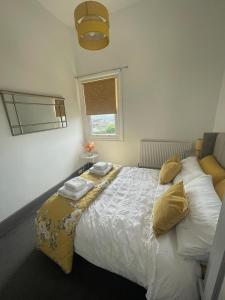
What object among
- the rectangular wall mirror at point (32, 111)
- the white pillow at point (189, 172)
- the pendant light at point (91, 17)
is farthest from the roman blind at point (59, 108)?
the white pillow at point (189, 172)

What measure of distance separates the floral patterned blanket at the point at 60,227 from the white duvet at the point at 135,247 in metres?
0.07

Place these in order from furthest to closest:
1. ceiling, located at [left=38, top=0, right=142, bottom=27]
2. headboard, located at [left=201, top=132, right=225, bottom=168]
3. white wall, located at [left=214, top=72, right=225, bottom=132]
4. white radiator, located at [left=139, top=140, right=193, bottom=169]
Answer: white radiator, located at [left=139, top=140, right=193, bottom=169]
ceiling, located at [left=38, top=0, right=142, bottom=27]
white wall, located at [left=214, top=72, right=225, bottom=132]
headboard, located at [left=201, top=132, right=225, bottom=168]

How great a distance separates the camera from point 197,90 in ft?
7.44

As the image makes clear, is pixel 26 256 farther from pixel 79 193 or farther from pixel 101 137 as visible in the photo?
pixel 101 137

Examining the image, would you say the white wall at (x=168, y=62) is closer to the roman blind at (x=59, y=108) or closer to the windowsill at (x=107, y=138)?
the windowsill at (x=107, y=138)

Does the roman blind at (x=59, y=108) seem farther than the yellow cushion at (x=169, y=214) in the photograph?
Yes

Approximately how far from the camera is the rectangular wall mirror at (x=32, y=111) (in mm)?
1835

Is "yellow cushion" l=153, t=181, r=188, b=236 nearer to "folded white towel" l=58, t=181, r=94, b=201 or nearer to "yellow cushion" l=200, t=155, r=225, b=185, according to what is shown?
"yellow cushion" l=200, t=155, r=225, b=185

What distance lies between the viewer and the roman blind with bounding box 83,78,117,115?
282 centimetres

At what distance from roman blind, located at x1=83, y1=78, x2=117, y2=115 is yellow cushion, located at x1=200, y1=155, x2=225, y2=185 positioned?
1.92 metres

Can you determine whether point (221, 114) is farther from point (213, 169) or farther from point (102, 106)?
point (102, 106)

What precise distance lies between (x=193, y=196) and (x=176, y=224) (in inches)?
10.8

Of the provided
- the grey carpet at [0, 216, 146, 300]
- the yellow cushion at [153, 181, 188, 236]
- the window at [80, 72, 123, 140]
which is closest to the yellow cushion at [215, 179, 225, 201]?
the yellow cushion at [153, 181, 188, 236]

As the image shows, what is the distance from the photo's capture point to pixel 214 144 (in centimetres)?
182
